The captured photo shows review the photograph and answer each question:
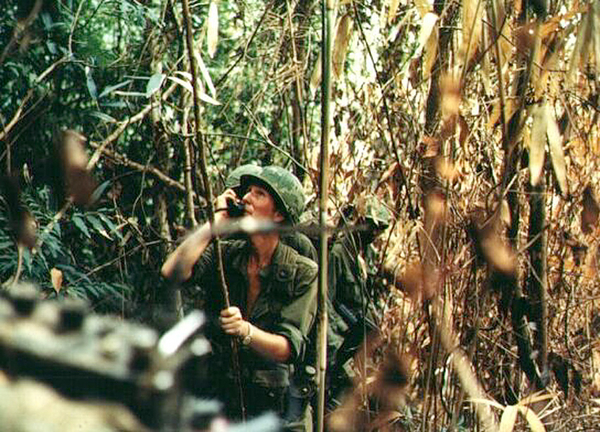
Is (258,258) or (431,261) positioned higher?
(431,261)

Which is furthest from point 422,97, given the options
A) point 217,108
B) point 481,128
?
point 217,108

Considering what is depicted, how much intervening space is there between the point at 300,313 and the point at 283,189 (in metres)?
0.33

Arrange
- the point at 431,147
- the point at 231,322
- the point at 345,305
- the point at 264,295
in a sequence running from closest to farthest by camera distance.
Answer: the point at 231,322 → the point at 431,147 → the point at 264,295 → the point at 345,305

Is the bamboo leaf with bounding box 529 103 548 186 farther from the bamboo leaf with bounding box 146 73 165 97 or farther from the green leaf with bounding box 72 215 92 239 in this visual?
the green leaf with bounding box 72 215 92 239

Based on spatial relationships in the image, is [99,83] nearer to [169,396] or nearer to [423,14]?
[423,14]

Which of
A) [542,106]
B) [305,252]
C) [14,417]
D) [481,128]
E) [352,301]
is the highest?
[14,417]

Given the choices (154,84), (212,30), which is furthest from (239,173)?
(212,30)

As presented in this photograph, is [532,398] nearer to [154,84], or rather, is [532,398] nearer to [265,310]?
[265,310]

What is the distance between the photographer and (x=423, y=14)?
71.2 inches

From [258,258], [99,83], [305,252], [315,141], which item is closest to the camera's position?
[258,258]

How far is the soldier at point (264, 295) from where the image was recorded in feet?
7.63

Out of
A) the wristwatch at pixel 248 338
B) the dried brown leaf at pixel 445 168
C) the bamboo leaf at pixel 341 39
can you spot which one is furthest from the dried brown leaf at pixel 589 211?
the wristwatch at pixel 248 338

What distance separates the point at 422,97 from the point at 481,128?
0.59 ft

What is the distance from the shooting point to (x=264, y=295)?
97.7 inches
